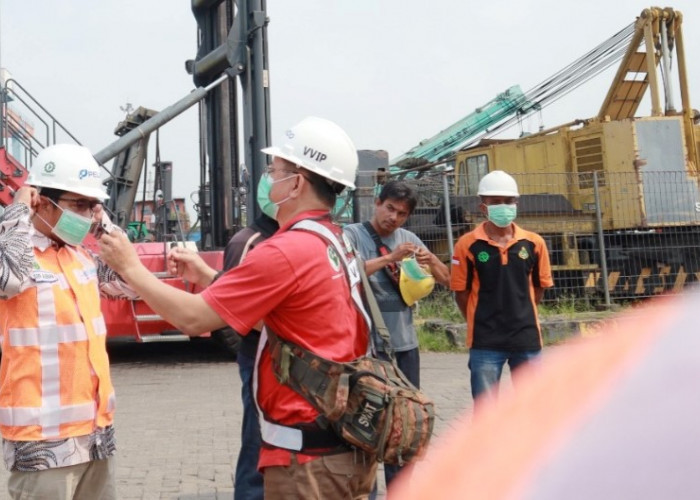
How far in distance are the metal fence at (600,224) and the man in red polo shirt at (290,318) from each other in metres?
9.78

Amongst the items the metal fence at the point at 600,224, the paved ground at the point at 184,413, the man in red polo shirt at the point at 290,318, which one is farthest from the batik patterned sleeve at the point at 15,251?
the metal fence at the point at 600,224

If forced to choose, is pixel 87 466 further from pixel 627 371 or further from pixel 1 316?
pixel 627 371

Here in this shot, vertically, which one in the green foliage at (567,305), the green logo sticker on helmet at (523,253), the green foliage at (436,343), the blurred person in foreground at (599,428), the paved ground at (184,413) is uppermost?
the green logo sticker on helmet at (523,253)

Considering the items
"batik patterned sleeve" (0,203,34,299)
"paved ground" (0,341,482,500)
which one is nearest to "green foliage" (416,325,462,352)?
"paved ground" (0,341,482,500)

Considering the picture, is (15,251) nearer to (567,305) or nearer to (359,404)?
(359,404)

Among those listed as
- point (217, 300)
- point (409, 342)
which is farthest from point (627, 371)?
point (409, 342)

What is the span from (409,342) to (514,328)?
2.64 feet

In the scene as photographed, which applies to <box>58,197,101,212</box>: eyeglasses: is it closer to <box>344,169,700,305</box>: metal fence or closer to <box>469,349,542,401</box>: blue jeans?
<box>469,349,542,401</box>: blue jeans

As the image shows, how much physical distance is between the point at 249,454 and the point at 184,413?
4.26 meters

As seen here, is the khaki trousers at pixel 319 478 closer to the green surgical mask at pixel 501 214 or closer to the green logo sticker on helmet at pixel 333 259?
the green logo sticker on helmet at pixel 333 259

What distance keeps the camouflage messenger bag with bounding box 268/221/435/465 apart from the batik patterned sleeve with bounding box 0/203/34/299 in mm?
1056

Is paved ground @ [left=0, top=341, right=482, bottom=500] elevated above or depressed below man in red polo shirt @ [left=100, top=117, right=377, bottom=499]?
→ below

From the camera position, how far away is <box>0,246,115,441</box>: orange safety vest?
279cm

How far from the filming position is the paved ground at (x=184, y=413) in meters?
5.47
